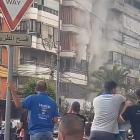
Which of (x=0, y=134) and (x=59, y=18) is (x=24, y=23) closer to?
(x=59, y=18)

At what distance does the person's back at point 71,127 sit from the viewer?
9734 millimetres

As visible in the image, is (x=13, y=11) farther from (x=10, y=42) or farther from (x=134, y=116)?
(x=134, y=116)

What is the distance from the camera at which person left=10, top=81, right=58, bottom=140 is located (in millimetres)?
8680

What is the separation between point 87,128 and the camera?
13398 millimetres

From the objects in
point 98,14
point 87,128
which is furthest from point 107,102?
point 98,14

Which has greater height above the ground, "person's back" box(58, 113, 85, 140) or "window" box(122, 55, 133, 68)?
"window" box(122, 55, 133, 68)

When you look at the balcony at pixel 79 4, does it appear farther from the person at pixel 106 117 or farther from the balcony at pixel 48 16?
the person at pixel 106 117

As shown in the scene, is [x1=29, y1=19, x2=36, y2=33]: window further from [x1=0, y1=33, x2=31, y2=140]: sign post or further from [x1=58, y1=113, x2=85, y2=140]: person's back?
[x1=0, y1=33, x2=31, y2=140]: sign post

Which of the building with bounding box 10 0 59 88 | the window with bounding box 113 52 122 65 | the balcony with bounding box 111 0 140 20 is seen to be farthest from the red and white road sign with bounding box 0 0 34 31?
the balcony with bounding box 111 0 140 20

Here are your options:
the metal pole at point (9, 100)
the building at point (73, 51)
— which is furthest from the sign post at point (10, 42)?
the building at point (73, 51)

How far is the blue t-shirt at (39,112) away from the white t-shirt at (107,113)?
2.39 feet

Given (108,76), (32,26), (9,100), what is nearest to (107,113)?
(9,100)

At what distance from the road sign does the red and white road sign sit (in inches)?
4.8

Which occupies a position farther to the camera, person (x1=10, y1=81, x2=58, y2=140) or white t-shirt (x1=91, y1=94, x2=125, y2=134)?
person (x1=10, y1=81, x2=58, y2=140)
